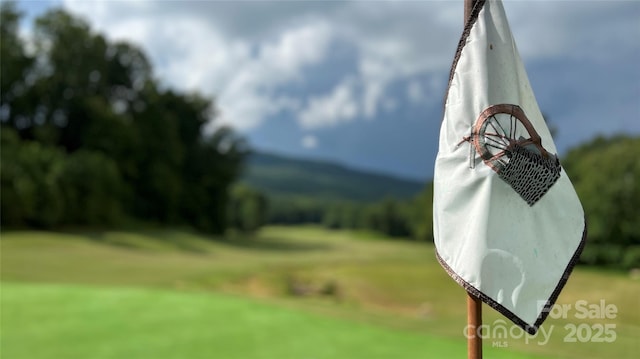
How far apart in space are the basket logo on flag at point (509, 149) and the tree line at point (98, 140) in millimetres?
21626

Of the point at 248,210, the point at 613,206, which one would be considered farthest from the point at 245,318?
the point at 248,210

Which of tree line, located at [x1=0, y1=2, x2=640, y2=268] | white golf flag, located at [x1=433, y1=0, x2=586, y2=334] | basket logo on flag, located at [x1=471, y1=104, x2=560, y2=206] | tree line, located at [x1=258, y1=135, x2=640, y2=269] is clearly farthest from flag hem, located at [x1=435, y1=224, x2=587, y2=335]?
tree line, located at [x1=0, y1=2, x2=640, y2=268]

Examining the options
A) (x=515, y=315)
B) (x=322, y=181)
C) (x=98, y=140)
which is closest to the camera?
(x=515, y=315)

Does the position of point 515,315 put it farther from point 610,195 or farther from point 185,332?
point 610,195

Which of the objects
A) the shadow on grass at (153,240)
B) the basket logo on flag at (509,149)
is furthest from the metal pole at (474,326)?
the shadow on grass at (153,240)

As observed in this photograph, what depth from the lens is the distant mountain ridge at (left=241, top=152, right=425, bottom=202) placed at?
119 m

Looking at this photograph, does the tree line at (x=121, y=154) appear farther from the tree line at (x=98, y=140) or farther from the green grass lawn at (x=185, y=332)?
the green grass lawn at (x=185, y=332)

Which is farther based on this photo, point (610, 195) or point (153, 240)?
point (153, 240)

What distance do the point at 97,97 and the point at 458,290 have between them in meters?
20.4

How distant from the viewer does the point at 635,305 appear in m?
9.18

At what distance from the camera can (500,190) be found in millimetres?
1688

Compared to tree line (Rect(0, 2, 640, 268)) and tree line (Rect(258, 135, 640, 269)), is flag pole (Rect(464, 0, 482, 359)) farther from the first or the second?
tree line (Rect(0, 2, 640, 268))

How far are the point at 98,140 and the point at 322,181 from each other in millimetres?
114137

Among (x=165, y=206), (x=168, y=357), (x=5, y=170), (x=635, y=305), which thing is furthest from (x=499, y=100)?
(x=165, y=206)
